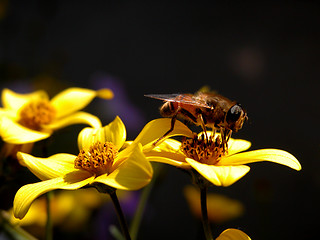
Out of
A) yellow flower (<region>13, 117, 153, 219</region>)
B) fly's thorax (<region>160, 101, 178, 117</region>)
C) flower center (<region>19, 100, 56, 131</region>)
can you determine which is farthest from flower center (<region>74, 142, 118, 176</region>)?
flower center (<region>19, 100, 56, 131</region>)

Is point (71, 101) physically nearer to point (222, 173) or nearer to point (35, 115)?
point (35, 115)

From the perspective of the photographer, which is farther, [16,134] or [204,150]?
[16,134]

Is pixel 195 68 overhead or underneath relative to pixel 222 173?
underneath

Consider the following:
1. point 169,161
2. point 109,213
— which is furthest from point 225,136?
point 109,213

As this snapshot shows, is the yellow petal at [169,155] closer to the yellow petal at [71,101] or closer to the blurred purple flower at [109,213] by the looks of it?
the yellow petal at [71,101]

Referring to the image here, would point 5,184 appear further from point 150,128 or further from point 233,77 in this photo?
point 233,77

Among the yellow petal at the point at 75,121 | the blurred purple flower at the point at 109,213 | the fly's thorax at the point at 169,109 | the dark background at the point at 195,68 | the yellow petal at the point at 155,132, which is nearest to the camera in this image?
the yellow petal at the point at 155,132

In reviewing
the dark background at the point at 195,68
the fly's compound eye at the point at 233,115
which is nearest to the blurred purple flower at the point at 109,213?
the dark background at the point at 195,68
